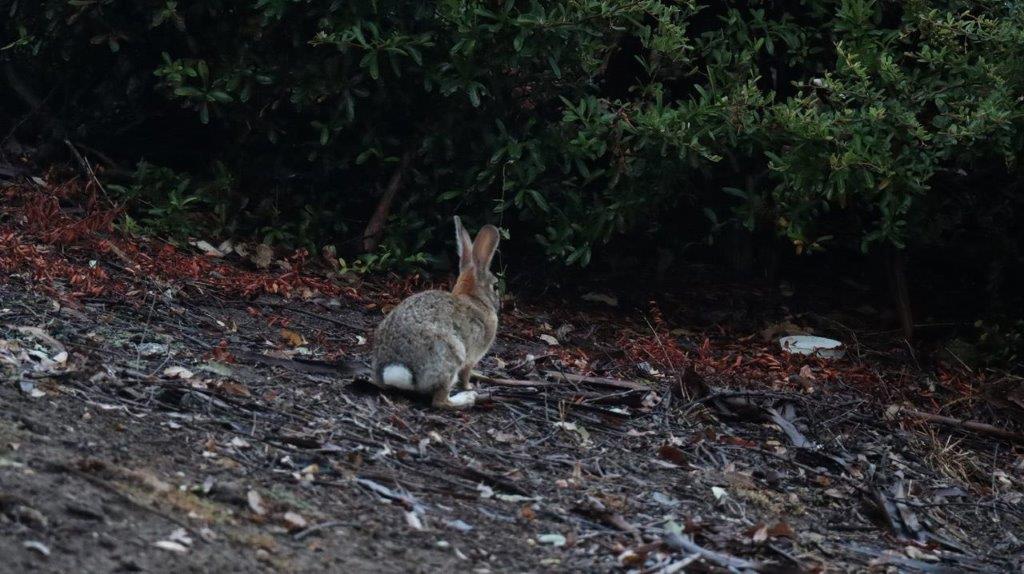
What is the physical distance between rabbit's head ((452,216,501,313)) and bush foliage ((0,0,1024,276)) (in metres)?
1.11

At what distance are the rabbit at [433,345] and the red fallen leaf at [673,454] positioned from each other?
3.33 feet

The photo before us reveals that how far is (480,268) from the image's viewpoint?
721 centimetres

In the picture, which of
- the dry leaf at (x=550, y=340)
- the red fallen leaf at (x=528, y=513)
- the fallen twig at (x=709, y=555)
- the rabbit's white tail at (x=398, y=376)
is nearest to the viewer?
the fallen twig at (x=709, y=555)

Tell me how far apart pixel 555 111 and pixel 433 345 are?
114 inches

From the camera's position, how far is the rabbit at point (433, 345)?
6.30 m

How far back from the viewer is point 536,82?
27.7 feet

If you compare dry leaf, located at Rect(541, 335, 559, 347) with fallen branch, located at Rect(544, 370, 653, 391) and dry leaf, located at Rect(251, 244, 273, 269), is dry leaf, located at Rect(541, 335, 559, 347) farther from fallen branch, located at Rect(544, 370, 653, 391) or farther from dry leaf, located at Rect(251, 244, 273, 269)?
dry leaf, located at Rect(251, 244, 273, 269)

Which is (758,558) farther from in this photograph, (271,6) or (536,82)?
(271,6)

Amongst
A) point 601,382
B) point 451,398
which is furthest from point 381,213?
point 451,398

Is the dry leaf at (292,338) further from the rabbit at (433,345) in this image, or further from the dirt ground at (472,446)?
the rabbit at (433,345)

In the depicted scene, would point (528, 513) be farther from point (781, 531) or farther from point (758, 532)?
point (781, 531)

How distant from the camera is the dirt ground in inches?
180

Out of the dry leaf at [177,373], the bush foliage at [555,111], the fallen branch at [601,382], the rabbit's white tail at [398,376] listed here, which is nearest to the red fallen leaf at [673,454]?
the fallen branch at [601,382]

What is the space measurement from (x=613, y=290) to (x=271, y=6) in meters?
3.21
